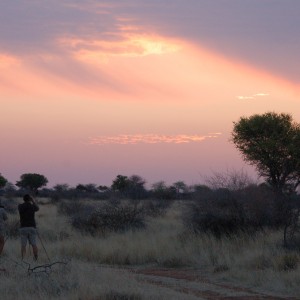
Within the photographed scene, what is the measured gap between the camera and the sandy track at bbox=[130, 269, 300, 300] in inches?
559

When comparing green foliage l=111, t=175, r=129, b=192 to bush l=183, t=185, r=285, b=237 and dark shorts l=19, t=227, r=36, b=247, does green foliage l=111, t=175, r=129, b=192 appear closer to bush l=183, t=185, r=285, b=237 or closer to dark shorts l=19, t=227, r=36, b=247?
bush l=183, t=185, r=285, b=237

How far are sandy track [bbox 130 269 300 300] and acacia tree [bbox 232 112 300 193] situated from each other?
2344cm

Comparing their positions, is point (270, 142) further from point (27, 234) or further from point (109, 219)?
point (27, 234)

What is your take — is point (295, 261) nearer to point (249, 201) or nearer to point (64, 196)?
point (249, 201)

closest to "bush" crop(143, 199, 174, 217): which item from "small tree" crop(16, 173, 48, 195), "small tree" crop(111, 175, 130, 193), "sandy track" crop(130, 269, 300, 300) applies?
"sandy track" crop(130, 269, 300, 300)

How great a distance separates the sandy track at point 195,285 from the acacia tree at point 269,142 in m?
23.4

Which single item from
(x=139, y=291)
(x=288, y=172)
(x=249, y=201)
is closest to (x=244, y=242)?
(x=249, y=201)

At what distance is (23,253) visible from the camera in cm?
2002

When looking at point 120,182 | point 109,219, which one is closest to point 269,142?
point 109,219

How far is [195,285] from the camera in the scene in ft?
52.3

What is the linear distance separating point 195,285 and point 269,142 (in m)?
27.7

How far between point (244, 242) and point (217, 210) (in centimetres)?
→ 367

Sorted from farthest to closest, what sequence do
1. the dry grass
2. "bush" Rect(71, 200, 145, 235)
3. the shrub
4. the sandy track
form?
"bush" Rect(71, 200, 145, 235), the shrub, the sandy track, the dry grass

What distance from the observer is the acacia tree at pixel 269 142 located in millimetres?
42312
